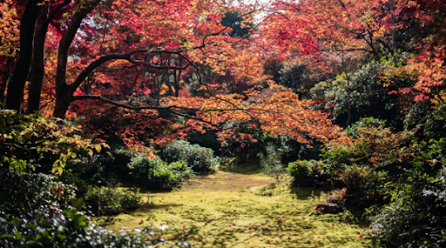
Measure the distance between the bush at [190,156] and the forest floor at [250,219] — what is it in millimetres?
3139

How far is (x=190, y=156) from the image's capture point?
40.4 feet

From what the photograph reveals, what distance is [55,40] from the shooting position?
8031mm

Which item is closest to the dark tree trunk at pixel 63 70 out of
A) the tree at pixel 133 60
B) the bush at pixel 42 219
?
the tree at pixel 133 60

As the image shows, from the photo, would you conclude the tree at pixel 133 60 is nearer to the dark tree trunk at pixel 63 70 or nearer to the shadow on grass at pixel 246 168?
the dark tree trunk at pixel 63 70

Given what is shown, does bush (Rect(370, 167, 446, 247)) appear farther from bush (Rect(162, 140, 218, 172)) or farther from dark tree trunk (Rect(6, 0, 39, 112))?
bush (Rect(162, 140, 218, 172))

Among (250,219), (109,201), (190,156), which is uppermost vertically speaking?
(190,156)

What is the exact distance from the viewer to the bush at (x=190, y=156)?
39.7ft

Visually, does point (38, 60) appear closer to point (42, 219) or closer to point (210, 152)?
point (42, 219)

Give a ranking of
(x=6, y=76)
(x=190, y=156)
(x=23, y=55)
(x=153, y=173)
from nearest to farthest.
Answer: (x=23, y=55)
(x=6, y=76)
(x=153, y=173)
(x=190, y=156)

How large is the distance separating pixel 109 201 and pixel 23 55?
3.24 m

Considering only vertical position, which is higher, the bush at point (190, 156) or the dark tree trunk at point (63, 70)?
the dark tree trunk at point (63, 70)

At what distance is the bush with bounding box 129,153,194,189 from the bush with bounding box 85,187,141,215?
102 inches

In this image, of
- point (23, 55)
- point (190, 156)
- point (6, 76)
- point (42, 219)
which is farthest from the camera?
point (190, 156)

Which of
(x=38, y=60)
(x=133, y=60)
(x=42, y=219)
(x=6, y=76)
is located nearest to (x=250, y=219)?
(x=133, y=60)
